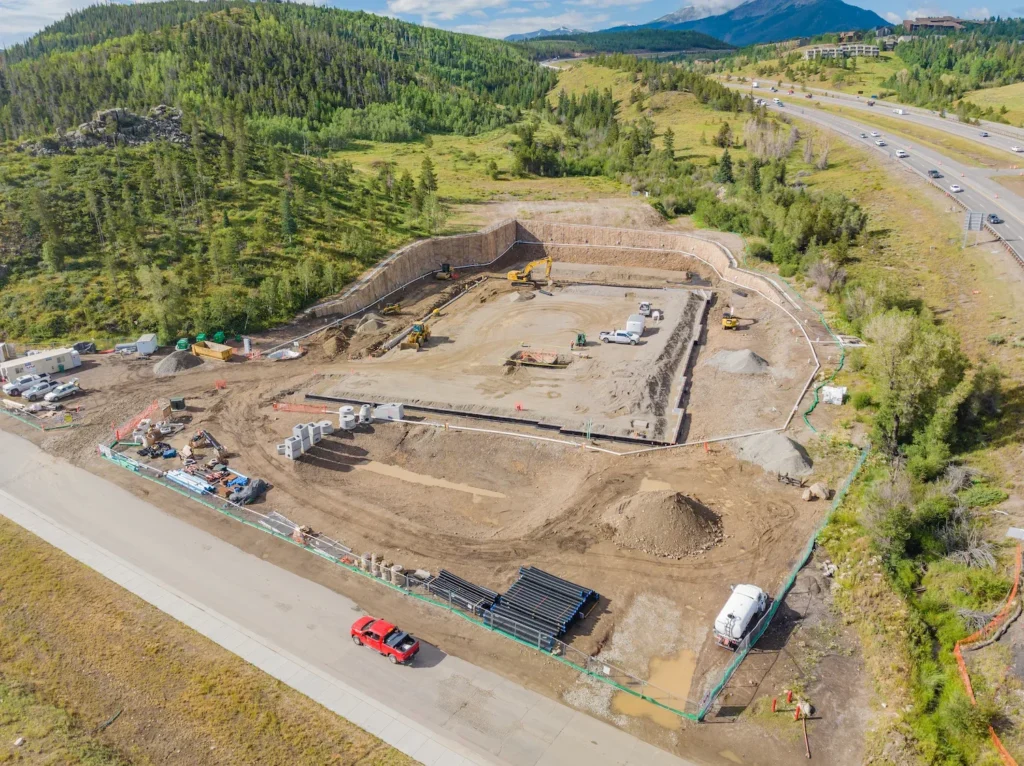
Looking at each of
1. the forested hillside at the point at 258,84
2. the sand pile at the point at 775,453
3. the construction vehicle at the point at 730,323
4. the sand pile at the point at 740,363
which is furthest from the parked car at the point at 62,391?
the forested hillside at the point at 258,84

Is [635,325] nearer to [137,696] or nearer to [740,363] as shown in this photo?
[740,363]

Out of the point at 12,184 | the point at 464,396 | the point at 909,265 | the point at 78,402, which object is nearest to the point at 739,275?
the point at 909,265

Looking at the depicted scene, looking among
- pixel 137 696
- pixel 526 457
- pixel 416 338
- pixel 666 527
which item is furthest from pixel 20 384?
pixel 666 527

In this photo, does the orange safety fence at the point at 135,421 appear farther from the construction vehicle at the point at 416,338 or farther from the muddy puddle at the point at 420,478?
the construction vehicle at the point at 416,338

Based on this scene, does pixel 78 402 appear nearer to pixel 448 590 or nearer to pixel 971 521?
pixel 448 590

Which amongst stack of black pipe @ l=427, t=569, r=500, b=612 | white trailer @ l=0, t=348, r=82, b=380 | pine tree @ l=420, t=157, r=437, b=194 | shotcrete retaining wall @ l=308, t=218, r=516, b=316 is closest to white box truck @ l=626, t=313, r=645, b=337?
shotcrete retaining wall @ l=308, t=218, r=516, b=316

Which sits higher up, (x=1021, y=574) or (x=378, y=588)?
(x=1021, y=574)
